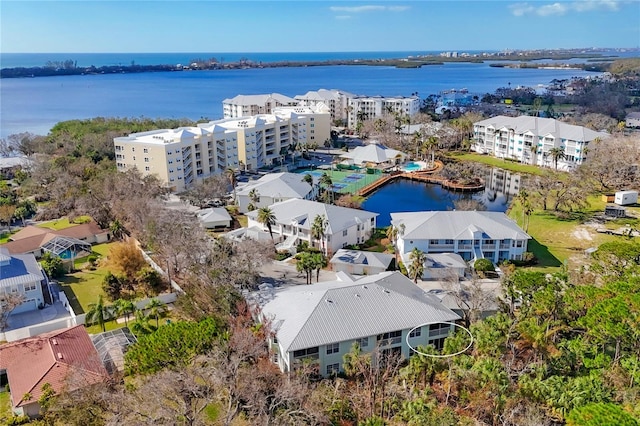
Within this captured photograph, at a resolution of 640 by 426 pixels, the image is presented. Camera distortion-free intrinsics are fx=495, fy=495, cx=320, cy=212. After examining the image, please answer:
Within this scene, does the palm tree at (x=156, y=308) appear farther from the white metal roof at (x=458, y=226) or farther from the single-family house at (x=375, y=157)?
the single-family house at (x=375, y=157)

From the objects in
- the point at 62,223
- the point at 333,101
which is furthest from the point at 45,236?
the point at 333,101

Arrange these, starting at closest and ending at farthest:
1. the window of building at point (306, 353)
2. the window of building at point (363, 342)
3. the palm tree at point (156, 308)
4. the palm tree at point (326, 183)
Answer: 1. the window of building at point (306, 353)
2. the window of building at point (363, 342)
3. the palm tree at point (156, 308)
4. the palm tree at point (326, 183)

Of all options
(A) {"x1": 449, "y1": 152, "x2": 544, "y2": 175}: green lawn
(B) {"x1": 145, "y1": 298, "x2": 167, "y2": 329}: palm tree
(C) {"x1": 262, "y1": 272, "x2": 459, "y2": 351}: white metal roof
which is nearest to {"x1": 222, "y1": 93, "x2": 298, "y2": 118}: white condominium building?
(A) {"x1": 449, "y1": 152, "x2": 544, "y2": 175}: green lawn

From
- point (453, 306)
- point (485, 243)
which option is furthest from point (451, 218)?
point (453, 306)

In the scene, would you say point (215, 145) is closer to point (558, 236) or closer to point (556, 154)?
point (558, 236)

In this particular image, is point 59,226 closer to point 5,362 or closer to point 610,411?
point 5,362

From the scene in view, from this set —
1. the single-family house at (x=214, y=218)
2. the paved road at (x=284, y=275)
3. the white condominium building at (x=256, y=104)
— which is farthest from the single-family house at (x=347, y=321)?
the white condominium building at (x=256, y=104)

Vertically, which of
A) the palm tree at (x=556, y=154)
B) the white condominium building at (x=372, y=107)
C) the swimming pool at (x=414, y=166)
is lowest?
the swimming pool at (x=414, y=166)
